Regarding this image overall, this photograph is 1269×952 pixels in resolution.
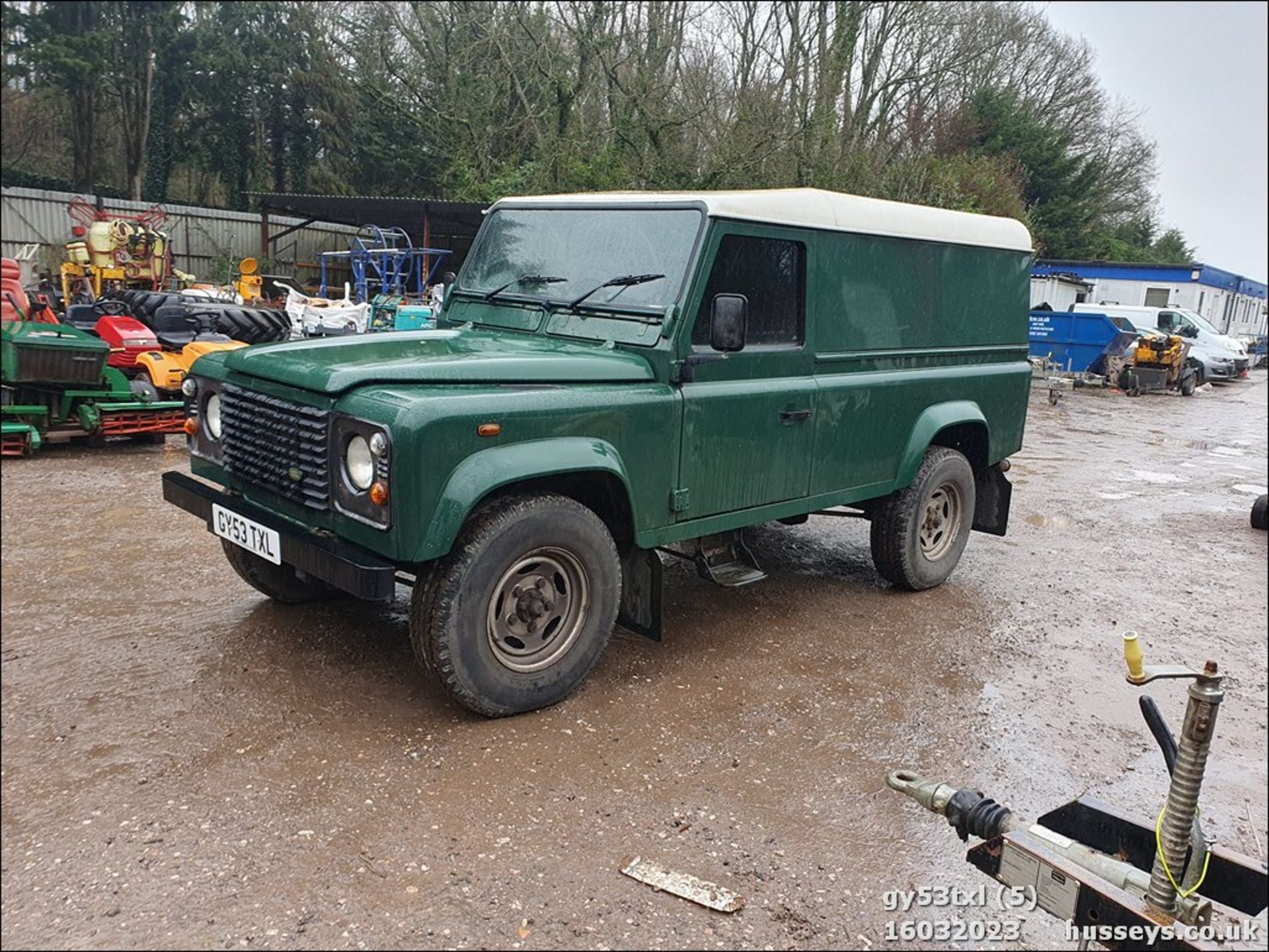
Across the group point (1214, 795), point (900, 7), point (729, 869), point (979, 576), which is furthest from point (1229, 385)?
point (729, 869)

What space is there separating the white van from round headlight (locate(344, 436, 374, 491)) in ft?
77.5

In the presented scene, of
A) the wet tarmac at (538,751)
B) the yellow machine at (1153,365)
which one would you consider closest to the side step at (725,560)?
the wet tarmac at (538,751)

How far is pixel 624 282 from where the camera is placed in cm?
432

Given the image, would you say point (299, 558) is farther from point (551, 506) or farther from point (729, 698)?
point (729, 698)

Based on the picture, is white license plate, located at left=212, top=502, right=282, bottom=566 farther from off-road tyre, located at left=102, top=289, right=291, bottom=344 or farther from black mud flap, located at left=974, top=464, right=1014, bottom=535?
off-road tyre, located at left=102, top=289, right=291, bottom=344

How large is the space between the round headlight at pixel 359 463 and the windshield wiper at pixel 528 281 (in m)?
1.61

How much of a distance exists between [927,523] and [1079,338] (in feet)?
60.7

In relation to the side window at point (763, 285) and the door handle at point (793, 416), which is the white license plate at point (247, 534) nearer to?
the side window at point (763, 285)

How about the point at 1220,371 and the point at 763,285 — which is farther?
the point at 1220,371

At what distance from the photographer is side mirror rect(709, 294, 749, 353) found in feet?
13.3

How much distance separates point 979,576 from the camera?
21.0 feet

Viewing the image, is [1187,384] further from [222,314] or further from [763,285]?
[763,285]

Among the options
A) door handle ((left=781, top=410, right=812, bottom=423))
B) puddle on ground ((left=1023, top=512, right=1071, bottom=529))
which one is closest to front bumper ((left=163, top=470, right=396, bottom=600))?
door handle ((left=781, top=410, right=812, bottom=423))

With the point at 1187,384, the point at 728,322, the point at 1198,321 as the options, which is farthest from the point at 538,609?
the point at 1198,321
